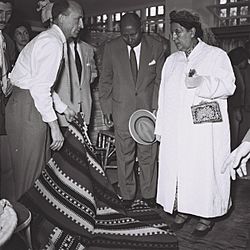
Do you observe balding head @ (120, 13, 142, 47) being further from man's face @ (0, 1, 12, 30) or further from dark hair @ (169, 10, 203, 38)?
man's face @ (0, 1, 12, 30)

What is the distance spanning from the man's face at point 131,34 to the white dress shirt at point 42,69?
430 millimetres

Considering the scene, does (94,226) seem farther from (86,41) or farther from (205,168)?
(86,41)

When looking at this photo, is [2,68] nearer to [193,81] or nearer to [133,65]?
[133,65]

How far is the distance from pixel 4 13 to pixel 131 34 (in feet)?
1.75

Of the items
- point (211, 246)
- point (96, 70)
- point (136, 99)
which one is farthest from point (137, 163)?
point (211, 246)

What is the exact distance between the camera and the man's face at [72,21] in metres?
1.55

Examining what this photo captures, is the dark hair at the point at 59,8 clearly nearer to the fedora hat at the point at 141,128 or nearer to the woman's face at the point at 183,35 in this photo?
the woman's face at the point at 183,35

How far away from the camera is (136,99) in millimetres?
1890

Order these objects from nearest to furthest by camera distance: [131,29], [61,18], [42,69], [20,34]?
[42,69], [61,18], [20,34], [131,29]

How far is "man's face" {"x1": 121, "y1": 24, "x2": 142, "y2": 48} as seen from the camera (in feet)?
6.03

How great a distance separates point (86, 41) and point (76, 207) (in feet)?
2.67

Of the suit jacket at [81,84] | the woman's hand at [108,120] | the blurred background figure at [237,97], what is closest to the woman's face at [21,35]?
the suit jacket at [81,84]

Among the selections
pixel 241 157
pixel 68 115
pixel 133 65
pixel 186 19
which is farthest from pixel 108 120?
pixel 241 157

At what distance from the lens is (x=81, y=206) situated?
145 centimetres
